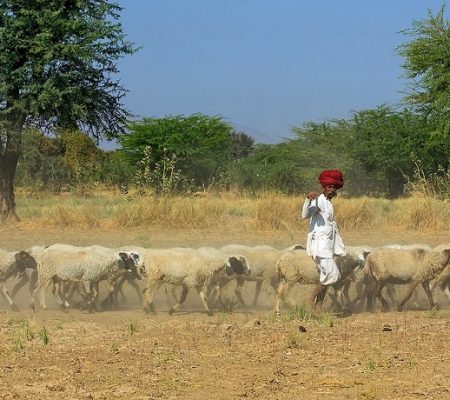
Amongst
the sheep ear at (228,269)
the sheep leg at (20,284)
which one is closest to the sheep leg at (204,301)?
the sheep ear at (228,269)

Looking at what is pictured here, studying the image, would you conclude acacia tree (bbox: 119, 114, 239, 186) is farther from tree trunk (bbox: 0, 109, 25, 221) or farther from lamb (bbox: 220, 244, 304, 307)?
lamb (bbox: 220, 244, 304, 307)

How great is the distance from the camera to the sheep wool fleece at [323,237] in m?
10.1

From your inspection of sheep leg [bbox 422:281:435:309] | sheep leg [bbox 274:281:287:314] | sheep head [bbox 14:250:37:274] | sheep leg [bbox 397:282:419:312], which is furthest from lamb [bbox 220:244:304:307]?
sheep head [bbox 14:250:37:274]

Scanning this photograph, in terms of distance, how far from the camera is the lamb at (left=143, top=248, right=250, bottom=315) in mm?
11258

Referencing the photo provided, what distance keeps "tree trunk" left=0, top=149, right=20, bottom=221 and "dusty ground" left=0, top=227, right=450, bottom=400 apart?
10.6 meters

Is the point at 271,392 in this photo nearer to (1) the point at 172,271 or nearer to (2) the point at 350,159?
(1) the point at 172,271

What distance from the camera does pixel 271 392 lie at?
256 inches

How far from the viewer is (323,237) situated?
1020cm

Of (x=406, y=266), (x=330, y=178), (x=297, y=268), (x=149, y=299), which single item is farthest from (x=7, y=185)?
(x=330, y=178)

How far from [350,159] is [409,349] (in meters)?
29.4

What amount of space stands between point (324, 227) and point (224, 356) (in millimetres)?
2965

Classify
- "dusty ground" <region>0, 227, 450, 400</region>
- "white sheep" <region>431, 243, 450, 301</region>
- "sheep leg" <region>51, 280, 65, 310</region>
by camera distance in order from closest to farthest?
"dusty ground" <region>0, 227, 450, 400</region>
"sheep leg" <region>51, 280, 65, 310</region>
"white sheep" <region>431, 243, 450, 301</region>

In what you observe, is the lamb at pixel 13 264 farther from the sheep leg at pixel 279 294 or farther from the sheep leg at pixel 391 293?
the sheep leg at pixel 391 293

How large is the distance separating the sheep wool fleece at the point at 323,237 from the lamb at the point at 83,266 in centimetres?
249
